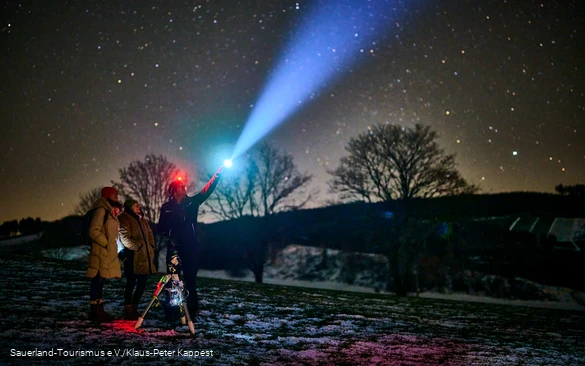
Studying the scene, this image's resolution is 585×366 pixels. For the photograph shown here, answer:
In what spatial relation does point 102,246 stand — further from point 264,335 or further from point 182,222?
point 264,335

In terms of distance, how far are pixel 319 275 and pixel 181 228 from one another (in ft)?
129

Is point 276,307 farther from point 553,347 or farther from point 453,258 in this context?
point 453,258

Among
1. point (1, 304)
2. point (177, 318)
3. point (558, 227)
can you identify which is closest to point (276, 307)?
point (177, 318)

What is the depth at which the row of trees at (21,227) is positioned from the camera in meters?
64.2

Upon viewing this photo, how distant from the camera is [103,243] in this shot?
6.73 m

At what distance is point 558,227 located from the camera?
51469 millimetres

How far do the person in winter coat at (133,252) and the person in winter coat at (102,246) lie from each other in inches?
8.3

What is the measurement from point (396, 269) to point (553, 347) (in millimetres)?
20001


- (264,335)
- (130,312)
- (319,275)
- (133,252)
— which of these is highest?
(133,252)

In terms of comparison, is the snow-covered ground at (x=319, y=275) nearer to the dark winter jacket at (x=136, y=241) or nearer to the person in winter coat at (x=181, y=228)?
the person in winter coat at (x=181, y=228)

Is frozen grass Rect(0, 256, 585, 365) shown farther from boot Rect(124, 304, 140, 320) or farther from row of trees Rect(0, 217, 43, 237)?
row of trees Rect(0, 217, 43, 237)

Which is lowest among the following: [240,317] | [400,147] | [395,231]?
[240,317]

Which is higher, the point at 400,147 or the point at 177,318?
the point at 400,147

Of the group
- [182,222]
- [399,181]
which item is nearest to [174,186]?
[182,222]
